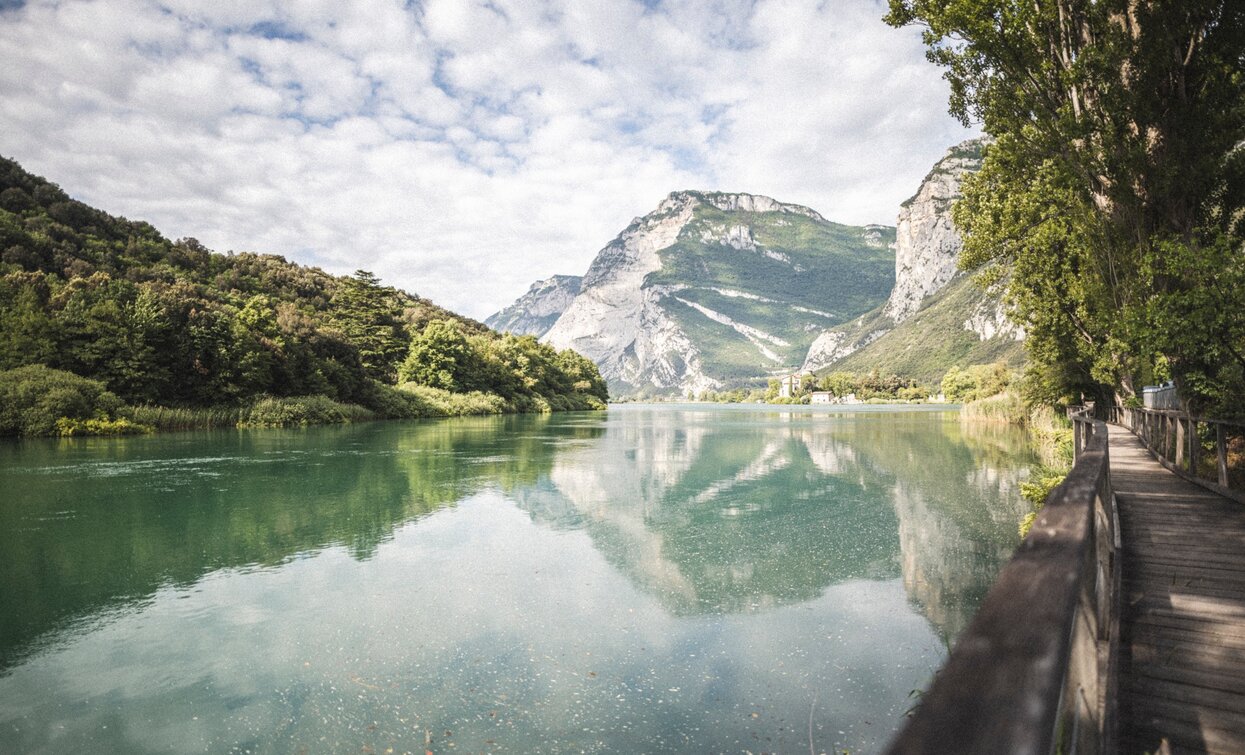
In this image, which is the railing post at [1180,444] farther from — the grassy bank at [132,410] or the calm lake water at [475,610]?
the grassy bank at [132,410]

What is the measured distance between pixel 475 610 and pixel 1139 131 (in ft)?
39.1

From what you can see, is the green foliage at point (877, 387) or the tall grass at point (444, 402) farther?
the green foliage at point (877, 387)

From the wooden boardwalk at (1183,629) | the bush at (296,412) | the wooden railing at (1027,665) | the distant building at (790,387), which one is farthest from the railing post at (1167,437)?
the distant building at (790,387)

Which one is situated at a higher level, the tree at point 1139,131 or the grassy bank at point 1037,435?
the tree at point 1139,131

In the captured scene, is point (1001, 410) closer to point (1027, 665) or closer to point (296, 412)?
point (296, 412)

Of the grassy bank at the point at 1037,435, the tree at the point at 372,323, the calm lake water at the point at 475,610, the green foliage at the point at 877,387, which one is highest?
the tree at the point at 372,323

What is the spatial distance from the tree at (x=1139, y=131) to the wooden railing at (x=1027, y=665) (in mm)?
7770

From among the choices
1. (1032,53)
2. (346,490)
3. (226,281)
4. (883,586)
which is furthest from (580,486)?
(226,281)

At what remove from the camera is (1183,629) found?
4.56 metres

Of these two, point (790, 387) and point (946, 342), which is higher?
point (946, 342)

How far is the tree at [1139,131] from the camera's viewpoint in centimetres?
835

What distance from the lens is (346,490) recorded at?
54.6ft

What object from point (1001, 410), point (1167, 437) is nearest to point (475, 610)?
point (1167, 437)

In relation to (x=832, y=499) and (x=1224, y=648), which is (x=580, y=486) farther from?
(x=1224, y=648)
